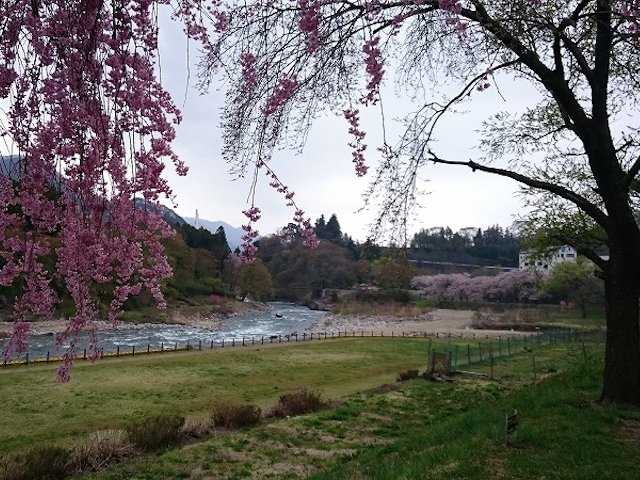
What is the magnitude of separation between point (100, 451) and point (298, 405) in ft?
18.2

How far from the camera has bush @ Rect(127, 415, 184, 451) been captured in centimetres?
997

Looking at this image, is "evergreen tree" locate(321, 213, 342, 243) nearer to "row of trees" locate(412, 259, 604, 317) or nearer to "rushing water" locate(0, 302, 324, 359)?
"row of trees" locate(412, 259, 604, 317)

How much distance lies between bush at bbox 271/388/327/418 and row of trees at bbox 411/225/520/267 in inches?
3494

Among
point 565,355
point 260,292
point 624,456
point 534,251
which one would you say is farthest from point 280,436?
point 260,292

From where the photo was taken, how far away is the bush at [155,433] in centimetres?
997

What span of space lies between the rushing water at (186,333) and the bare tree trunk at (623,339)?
21988 millimetres

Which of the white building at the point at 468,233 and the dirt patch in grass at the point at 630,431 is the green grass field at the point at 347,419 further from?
the white building at the point at 468,233

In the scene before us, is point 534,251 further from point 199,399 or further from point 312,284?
point 312,284

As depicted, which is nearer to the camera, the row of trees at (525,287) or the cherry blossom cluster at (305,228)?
the cherry blossom cluster at (305,228)

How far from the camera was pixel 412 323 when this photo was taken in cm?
6234

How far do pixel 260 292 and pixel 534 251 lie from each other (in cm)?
6621

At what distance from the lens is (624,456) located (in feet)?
18.6

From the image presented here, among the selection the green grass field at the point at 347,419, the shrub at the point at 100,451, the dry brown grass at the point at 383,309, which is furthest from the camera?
the dry brown grass at the point at 383,309

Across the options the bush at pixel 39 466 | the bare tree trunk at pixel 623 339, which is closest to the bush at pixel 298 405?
the bush at pixel 39 466
